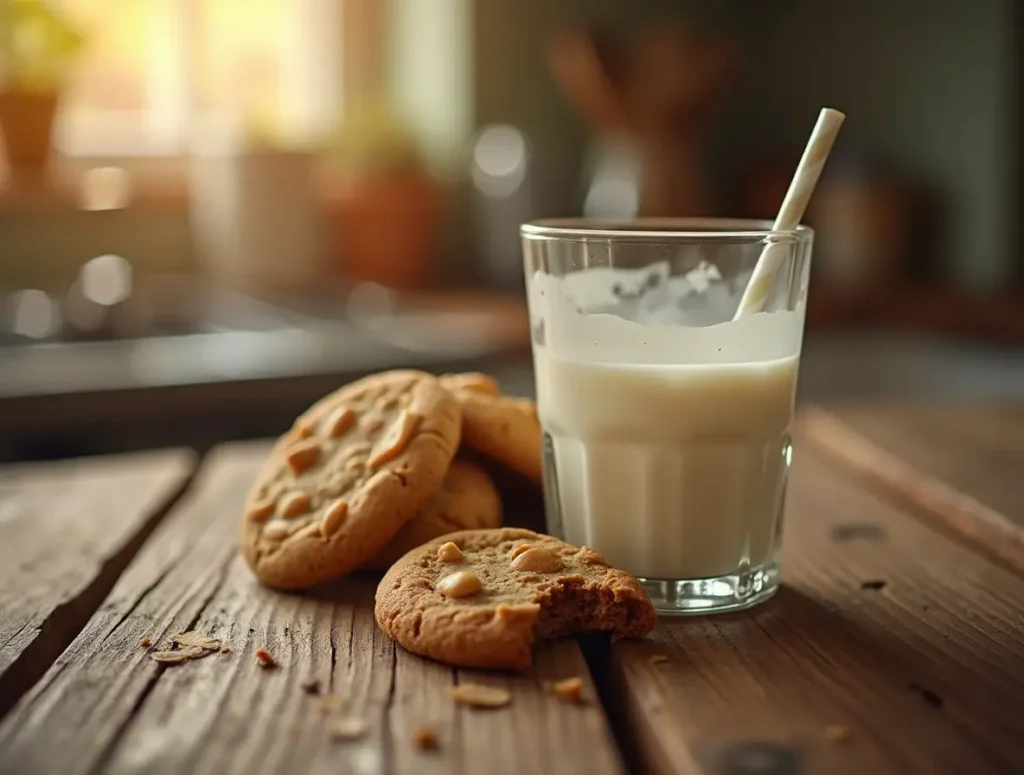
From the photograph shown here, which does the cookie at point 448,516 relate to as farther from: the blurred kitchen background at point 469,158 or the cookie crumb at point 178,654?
the blurred kitchen background at point 469,158

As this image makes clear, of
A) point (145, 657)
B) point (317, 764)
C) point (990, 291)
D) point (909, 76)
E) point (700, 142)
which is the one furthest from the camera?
point (700, 142)

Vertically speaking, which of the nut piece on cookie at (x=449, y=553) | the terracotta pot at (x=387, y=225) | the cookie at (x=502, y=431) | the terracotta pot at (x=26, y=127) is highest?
the terracotta pot at (x=26, y=127)

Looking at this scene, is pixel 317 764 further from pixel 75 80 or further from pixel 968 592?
pixel 75 80

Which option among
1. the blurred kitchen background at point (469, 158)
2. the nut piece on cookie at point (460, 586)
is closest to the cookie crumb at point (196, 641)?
the nut piece on cookie at point (460, 586)

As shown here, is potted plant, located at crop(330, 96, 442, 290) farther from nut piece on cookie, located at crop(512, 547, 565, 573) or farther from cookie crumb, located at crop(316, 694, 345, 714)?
cookie crumb, located at crop(316, 694, 345, 714)

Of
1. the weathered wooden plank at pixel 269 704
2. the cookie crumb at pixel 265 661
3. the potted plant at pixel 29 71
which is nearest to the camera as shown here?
the weathered wooden plank at pixel 269 704

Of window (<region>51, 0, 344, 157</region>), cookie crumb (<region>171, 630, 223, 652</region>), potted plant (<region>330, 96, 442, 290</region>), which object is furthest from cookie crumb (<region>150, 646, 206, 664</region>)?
window (<region>51, 0, 344, 157</region>)

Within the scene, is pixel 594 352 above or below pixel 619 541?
above

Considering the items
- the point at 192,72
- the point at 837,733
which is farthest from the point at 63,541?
the point at 192,72

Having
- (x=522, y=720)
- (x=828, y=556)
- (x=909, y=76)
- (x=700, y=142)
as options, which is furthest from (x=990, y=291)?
(x=522, y=720)
